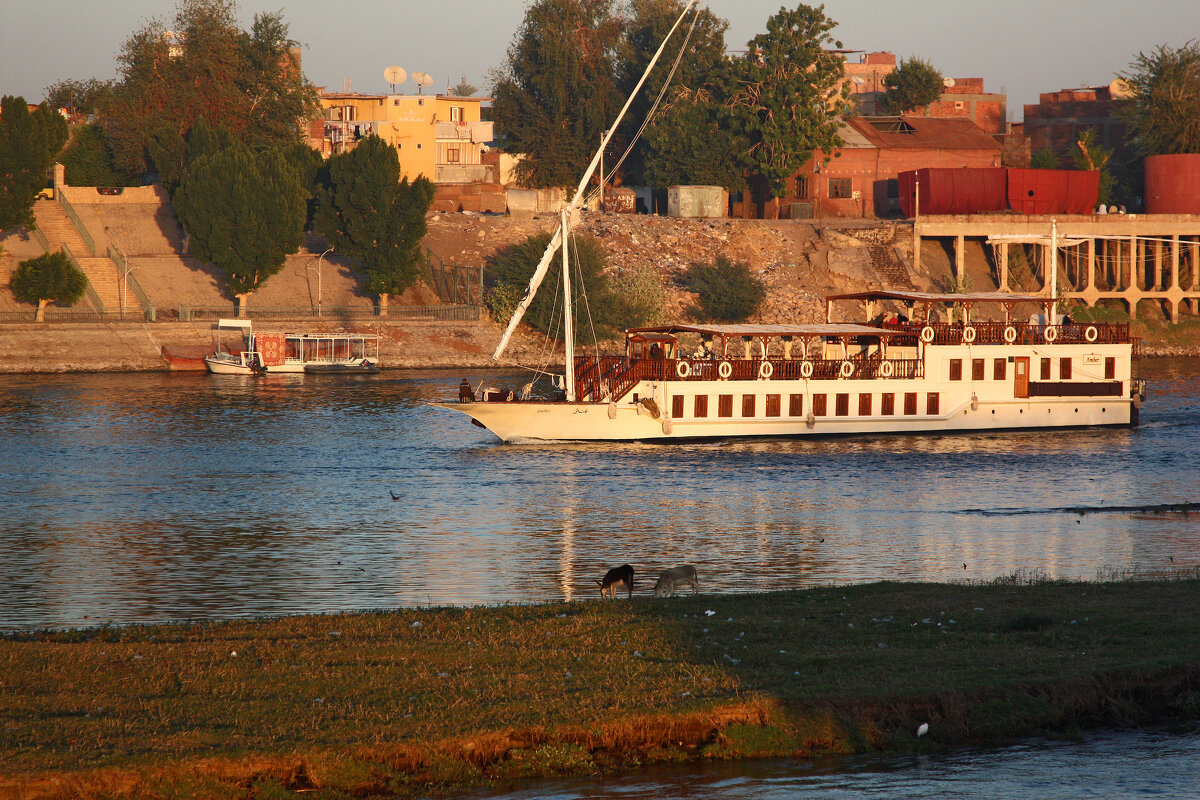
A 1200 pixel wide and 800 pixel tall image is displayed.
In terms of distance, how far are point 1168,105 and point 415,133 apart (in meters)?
72.2

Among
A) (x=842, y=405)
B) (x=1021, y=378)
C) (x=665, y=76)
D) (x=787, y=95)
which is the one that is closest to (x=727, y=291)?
(x=787, y=95)

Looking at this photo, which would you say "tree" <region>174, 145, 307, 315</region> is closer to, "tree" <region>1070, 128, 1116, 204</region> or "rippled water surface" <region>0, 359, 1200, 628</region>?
"rippled water surface" <region>0, 359, 1200, 628</region>

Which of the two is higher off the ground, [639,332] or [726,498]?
[639,332]

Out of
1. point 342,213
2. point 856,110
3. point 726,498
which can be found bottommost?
point 726,498

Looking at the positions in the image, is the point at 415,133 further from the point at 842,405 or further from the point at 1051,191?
the point at 842,405

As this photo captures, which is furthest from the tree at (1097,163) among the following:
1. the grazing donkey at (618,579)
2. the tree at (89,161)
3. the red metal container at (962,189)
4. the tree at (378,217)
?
the grazing donkey at (618,579)

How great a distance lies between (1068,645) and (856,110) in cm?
12813

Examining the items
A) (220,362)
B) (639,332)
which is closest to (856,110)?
(220,362)

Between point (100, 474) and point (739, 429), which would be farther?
point (739, 429)

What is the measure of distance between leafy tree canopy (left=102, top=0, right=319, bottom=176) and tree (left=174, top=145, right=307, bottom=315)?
12554 mm

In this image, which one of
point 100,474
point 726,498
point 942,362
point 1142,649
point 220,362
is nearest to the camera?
point 1142,649

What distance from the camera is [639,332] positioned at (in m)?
53.9

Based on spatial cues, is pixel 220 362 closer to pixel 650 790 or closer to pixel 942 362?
pixel 942 362

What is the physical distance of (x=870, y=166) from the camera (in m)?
115
